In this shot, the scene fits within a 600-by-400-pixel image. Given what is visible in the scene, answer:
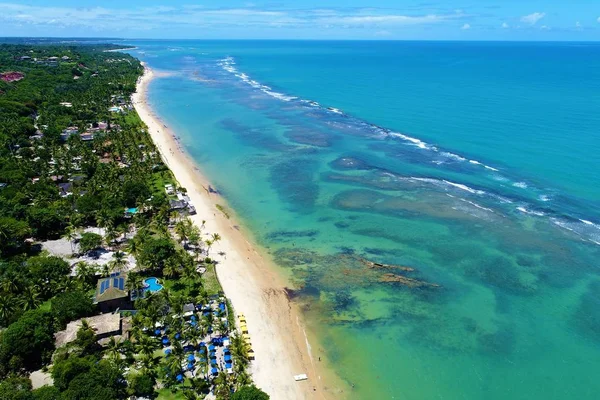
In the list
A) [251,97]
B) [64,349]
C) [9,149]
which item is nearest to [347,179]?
[64,349]

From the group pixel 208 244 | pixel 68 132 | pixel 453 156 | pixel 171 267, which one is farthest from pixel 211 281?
pixel 68 132

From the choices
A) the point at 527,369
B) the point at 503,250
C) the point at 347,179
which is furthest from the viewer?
the point at 347,179

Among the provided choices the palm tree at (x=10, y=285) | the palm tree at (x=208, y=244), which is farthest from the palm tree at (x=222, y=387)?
the palm tree at (x=10, y=285)

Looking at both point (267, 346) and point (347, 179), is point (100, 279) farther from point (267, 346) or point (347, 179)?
point (347, 179)

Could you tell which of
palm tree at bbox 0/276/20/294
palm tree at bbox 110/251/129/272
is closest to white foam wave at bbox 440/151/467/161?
palm tree at bbox 110/251/129/272

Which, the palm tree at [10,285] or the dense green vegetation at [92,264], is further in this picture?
the palm tree at [10,285]

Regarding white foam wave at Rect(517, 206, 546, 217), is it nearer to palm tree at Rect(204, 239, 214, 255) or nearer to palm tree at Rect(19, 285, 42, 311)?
palm tree at Rect(204, 239, 214, 255)

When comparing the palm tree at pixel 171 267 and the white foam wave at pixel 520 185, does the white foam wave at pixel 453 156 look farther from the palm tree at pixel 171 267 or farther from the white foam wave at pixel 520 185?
the palm tree at pixel 171 267
